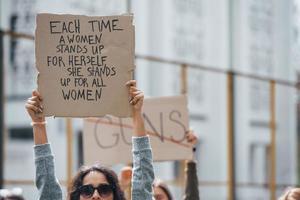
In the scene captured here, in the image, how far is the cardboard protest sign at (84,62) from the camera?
13.5ft

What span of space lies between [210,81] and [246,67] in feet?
3.84

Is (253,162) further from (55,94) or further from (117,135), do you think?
(55,94)

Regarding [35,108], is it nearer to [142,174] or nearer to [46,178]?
[46,178]

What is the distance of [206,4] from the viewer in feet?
68.5

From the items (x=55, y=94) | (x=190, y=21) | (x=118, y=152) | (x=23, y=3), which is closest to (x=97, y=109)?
(x=55, y=94)

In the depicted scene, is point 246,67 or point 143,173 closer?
point 143,173

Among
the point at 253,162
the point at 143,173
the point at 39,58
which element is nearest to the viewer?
the point at 143,173

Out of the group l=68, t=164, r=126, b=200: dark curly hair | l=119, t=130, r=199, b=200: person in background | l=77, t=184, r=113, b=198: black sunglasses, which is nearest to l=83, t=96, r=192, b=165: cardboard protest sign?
l=119, t=130, r=199, b=200: person in background

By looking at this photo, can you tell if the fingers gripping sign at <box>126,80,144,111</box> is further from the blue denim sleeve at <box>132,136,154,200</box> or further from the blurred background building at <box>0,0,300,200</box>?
the blurred background building at <box>0,0,300,200</box>

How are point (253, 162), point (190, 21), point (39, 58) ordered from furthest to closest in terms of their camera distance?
point (190, 21) < point (253, 162) < point (39, 58)

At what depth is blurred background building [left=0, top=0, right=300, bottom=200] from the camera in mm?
16891

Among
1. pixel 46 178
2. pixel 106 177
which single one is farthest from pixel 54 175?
pixel 106 177

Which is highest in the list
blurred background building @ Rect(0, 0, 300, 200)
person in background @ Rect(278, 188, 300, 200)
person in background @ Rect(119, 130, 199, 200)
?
blurred background building @ Rect(0, 0, 300, 200)

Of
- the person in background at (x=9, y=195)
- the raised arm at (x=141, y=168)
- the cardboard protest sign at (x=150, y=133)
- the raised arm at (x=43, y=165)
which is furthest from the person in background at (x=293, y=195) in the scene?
the person in background at (x=9, y=195)
